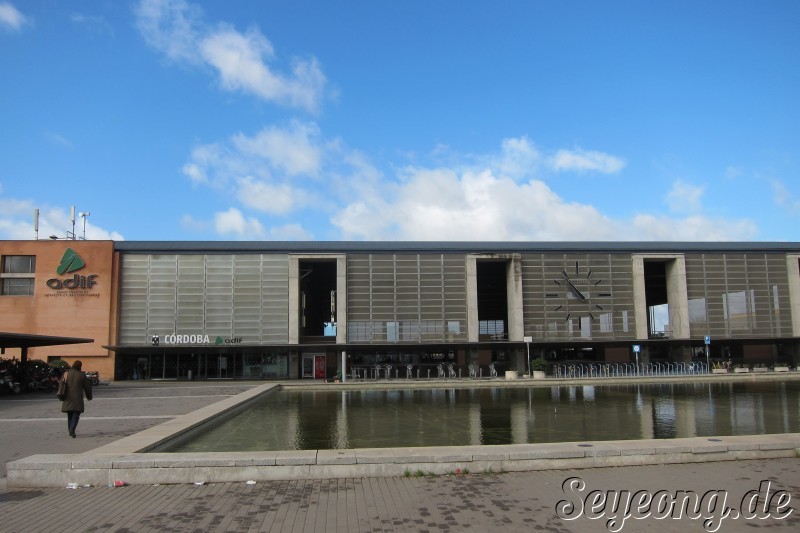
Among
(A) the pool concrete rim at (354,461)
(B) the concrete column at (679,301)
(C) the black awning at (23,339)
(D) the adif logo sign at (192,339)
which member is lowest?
(A) the pool concrete rim at (354,461)

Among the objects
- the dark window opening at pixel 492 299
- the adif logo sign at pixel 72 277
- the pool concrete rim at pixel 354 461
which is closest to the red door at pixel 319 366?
the dark window opening at pixel 492 299

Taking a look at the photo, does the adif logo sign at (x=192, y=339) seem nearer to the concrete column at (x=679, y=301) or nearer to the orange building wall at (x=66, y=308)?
the orange building wall at (x=66, y=308)

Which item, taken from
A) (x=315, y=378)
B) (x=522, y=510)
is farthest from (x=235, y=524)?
(x=315, y=378)

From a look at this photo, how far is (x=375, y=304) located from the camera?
1967 inches

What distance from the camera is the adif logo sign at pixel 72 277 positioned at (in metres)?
A: 47.4

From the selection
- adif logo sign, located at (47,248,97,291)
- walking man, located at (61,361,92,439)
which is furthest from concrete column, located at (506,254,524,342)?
walking man, located at (61,361,92,439)

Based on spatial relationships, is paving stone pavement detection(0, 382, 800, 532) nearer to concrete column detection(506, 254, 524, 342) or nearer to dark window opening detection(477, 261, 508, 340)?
concrete column detection(506, 254, 524, 342)

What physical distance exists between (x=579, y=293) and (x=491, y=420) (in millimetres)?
35453

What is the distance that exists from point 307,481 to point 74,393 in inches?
293

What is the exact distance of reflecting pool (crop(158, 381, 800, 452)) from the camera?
587 inches

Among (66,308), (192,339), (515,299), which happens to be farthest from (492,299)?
(66,308)

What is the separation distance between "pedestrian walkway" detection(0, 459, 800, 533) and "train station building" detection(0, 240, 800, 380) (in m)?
39.2

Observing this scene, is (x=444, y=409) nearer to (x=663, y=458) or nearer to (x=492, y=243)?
(x=663, y=458)

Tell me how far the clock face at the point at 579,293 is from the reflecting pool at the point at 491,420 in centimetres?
2265
